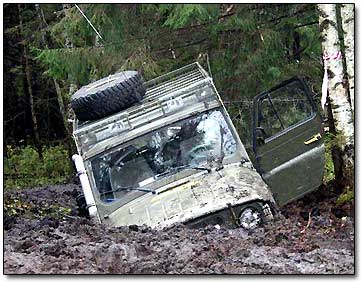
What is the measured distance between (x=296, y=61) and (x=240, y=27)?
0.34 metres

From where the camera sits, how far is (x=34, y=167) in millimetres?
4508

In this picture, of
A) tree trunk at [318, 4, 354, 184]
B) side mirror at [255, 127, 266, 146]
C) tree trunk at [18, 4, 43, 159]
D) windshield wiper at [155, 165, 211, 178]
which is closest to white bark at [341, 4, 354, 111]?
tree trunk at [318, 4, 354, 184]

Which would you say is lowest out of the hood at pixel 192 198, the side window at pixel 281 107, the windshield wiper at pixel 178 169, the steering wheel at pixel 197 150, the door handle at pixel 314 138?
the hood at pixel 192 198

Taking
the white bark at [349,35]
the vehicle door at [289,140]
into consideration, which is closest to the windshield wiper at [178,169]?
the vehicle door at [289,140]

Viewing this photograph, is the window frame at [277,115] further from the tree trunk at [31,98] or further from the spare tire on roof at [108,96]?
the tree trunk at [31,98]

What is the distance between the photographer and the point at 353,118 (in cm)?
403

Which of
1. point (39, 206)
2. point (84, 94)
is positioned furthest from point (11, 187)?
point (84, 94)

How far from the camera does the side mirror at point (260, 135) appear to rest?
173 inches

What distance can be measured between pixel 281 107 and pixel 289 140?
18cm

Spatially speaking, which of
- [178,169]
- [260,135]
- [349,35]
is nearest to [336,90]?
[349,35]

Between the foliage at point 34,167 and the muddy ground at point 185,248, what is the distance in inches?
6.9

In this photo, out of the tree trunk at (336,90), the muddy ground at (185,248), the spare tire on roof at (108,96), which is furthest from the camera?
the spare tire on roof at (108,96)

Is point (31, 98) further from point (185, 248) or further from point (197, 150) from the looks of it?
point (185, 248)

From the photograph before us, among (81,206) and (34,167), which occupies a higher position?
(34,167)
